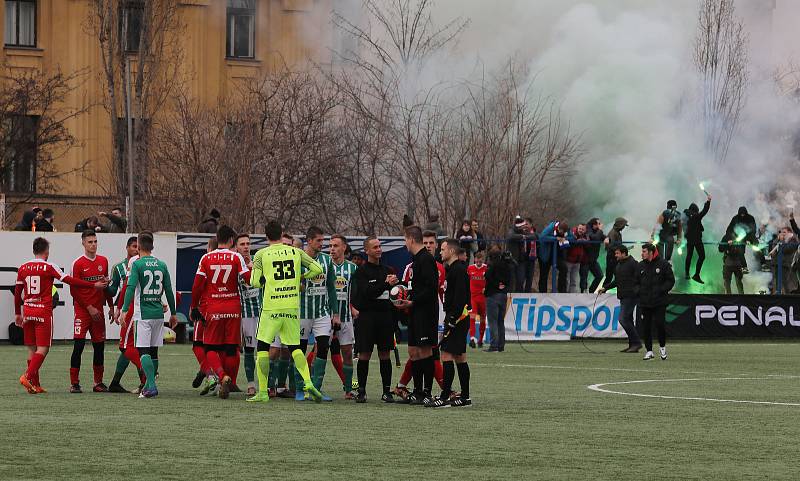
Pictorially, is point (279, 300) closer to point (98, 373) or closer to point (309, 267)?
point (309, 267)

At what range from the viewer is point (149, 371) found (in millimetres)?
17438

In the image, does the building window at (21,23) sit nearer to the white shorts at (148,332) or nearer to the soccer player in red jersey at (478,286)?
the soccer player in red jersey at (478,286)

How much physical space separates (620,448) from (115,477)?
14.2ft

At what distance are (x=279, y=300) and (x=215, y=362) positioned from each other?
1.24m

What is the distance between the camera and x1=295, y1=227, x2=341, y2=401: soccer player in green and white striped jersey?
1761cm

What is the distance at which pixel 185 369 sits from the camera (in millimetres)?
23688

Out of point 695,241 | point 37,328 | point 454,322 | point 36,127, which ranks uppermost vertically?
point 36,127

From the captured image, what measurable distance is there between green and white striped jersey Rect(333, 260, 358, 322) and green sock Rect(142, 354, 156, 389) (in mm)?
2432

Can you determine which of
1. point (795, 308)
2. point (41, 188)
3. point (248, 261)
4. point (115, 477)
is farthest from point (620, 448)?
point (41, 188)

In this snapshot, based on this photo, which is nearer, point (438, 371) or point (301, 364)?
point (301, 364)

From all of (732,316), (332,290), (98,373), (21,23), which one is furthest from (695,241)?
(21,23)

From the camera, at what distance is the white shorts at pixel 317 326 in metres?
17.7

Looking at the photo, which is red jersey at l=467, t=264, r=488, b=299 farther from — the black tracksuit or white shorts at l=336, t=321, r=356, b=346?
white shorts at l=336, t=321, r=356, b=346

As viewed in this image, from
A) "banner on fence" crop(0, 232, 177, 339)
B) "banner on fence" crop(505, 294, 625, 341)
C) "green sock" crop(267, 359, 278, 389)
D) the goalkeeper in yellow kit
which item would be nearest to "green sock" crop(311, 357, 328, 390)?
"green sock" crop(267, 359, 278, 389)
